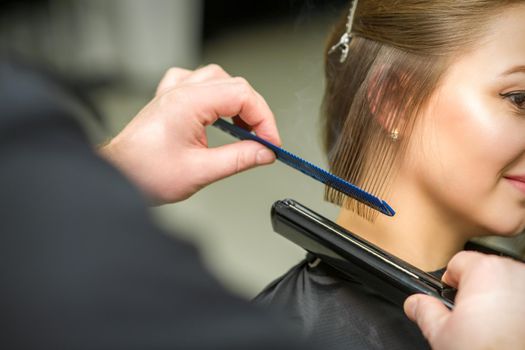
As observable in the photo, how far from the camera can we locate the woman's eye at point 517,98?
911 millimetres

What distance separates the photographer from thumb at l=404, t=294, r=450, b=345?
2.11 ft

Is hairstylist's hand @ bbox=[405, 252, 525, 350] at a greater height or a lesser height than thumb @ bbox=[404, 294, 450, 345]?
greater

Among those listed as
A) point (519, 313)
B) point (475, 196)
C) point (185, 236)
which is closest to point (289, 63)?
point (475, 196)

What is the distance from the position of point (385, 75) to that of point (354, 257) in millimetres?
275

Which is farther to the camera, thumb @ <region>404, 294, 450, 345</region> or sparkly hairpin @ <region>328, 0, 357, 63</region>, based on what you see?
sparkly hairpin @ <region>328, 0, 357, 63</region>

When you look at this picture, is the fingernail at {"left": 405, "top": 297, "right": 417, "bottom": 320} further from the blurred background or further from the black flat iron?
the blurred background

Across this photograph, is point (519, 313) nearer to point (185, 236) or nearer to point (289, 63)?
point (185, 236)

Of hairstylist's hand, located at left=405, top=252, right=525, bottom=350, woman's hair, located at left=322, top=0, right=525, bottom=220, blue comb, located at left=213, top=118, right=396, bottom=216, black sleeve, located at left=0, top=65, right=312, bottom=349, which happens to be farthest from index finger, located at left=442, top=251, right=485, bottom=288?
black sleeve, located at left=0, top=65, right=312, bottom=349

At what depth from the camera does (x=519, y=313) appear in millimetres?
613

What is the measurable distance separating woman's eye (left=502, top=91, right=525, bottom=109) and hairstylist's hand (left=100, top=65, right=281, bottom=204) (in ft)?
1.09

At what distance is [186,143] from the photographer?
957mm

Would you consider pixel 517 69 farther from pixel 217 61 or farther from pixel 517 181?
A: pixel 217 61

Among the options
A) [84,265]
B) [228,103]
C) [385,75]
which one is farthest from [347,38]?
[84,265]

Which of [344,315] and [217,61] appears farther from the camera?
[217,61]
